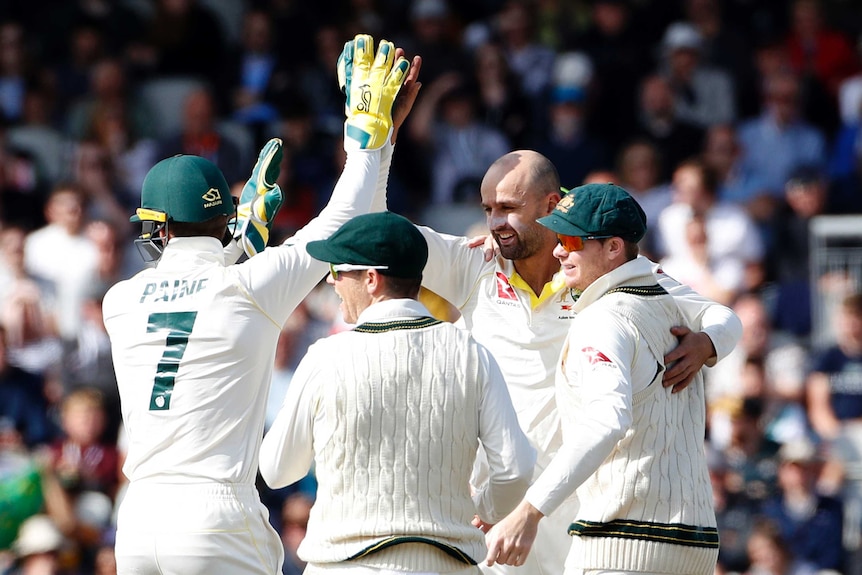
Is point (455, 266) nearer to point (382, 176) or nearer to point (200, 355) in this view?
point (382, 176)

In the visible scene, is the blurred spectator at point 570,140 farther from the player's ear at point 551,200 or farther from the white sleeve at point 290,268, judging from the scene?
the white sleeve at point 290,268

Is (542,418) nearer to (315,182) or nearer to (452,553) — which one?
(452,553)

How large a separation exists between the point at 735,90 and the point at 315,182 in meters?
3.57

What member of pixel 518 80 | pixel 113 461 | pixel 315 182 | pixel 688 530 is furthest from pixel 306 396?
pixel 518 80

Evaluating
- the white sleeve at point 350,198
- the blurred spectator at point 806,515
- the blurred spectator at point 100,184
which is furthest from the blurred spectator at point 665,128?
the white sleeve at point 350,198

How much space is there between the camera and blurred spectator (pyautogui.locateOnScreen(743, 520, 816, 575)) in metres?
8.39

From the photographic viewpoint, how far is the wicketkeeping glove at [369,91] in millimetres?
5176

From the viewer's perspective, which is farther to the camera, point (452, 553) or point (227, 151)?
point (227, 151)

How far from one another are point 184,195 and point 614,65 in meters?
7.47

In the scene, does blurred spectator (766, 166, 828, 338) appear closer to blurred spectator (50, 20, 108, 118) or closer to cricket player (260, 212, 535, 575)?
blurred spectator (50, 20, 108, 118)

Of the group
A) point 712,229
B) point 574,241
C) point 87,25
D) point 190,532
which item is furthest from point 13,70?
point 574,241

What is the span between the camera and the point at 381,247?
167 inches

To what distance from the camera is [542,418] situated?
5336mm

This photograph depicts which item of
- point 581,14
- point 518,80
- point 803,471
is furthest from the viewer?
point 581,14
